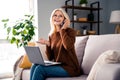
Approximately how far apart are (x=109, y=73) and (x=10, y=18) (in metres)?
2.96

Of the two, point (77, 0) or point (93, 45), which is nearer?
point (93, 45)

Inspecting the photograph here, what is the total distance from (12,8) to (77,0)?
147cm

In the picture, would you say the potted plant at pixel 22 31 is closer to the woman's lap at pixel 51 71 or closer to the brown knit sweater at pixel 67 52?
the brown knit sweater at pixel 67 52

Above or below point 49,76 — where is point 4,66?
below

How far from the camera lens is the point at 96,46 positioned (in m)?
2.24

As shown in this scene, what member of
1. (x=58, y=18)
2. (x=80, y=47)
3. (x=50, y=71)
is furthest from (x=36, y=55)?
(x=80, y=47)

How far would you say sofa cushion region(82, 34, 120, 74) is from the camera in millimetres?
2068

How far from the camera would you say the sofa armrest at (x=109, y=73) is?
1344 millimetres

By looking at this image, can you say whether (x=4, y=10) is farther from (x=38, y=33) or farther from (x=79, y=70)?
(x=79, y=70)

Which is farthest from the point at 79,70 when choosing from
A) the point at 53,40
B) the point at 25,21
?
the point at 25,21

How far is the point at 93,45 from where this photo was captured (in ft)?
7.54

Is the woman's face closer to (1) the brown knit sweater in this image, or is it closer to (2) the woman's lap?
(1) the brown knit sweater

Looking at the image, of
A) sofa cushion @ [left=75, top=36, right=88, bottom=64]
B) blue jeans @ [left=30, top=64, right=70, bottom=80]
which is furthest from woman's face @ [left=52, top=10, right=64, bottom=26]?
blue jeans @ [left=30, top=64, right=70, bottom=80]

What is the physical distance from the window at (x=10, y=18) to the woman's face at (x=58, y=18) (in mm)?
1790
